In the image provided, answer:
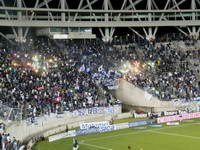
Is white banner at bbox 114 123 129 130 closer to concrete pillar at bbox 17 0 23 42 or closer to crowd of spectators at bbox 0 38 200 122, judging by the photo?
crowd of spectators at bbox 0 38 200 122

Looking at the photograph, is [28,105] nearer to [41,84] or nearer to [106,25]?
[41,84]

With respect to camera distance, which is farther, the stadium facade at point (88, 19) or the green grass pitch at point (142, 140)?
the stadium facade at point (88, 19)

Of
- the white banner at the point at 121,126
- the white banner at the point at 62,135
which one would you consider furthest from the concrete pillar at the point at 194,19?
the white banner at the point at 62,135

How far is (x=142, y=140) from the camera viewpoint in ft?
117

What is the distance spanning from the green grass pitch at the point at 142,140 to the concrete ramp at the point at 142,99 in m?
7.02

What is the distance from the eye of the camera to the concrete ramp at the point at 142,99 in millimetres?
48688

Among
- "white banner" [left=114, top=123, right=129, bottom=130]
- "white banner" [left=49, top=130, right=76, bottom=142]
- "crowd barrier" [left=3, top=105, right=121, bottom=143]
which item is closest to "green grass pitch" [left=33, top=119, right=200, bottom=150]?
"white banner" [left=49, top=130, right=76, bottom=142]

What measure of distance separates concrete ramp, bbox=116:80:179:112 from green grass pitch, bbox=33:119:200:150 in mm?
7018

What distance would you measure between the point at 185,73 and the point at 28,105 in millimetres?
24932

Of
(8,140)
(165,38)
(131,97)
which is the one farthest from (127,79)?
(8,140)

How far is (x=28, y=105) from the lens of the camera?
37.3 metres

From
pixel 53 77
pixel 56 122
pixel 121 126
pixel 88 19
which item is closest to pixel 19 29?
pixel 53 77

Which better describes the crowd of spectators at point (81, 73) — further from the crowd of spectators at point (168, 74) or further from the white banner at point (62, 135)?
the white banner at point (62, 135)

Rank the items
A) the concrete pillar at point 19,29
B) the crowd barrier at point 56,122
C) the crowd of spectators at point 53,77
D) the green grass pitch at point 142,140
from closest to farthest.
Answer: the green grass pitch at point 142,140
the crowd barrier at point 56,122
the crowd of spectators at point 53,77
the concrete pillar at point 19,29
